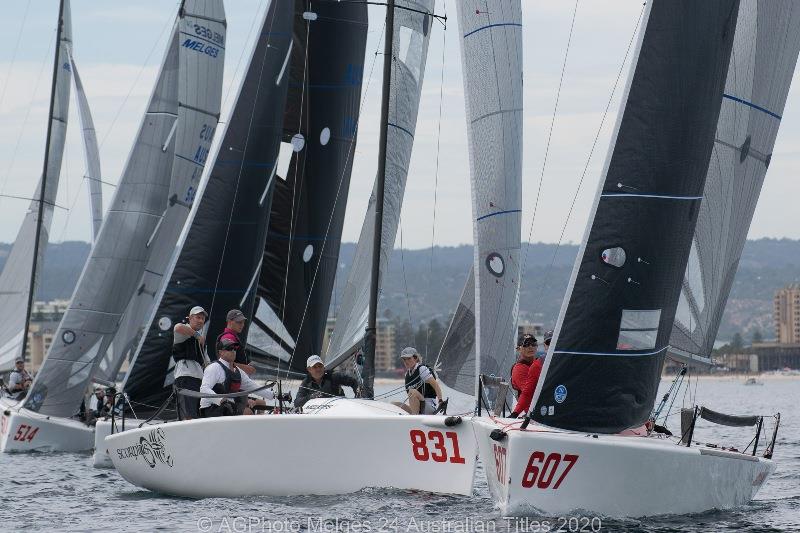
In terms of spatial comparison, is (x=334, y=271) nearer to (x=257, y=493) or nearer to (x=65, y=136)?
(x=257, y=493)

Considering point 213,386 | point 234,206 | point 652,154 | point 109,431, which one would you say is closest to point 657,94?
point 652,154

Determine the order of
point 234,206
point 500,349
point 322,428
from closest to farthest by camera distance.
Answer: point 322,428, point 500,349, point 234,206

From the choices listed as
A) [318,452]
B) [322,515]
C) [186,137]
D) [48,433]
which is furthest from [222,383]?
[186,137]

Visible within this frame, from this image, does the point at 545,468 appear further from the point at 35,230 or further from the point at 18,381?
the point at 35,230

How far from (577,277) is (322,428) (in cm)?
265

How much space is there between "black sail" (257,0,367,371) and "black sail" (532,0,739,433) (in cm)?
658

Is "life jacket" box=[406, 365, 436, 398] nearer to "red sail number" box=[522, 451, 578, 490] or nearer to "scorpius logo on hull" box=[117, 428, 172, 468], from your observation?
"scorpius logo on hull" box=[117, 428, 172, 468]

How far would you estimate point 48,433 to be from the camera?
2061 centimetres

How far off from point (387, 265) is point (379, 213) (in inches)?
40.9

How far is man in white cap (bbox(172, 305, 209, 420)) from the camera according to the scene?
13.1 meters

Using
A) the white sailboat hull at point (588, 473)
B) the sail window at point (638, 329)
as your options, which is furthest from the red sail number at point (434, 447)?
the sail window at point (638, 329)

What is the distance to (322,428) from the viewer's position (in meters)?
11.8

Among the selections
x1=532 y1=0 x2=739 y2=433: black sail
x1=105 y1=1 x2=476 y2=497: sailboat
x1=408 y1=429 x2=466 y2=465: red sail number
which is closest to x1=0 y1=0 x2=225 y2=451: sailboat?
x1=105 y1=1 x2=476 y2=497: sailboat

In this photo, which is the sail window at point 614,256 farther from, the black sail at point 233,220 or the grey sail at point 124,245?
the grey sail at point 124,245
